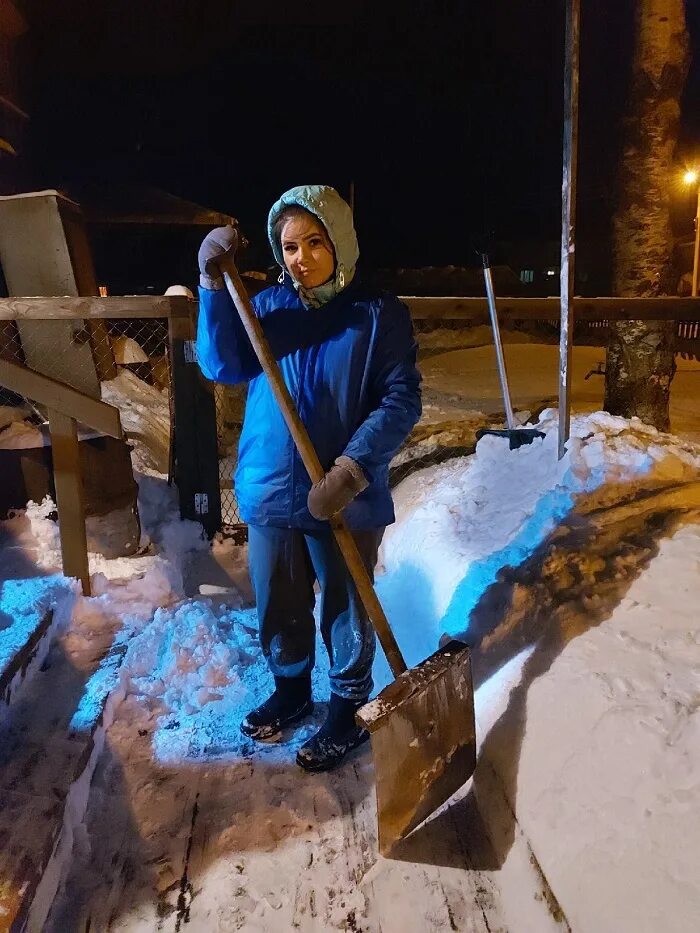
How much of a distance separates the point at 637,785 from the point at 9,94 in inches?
495

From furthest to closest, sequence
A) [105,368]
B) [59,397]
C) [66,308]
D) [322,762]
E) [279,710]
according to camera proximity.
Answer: [105,368] < [66,308] < [59,397] < [279,710] < [322,762]

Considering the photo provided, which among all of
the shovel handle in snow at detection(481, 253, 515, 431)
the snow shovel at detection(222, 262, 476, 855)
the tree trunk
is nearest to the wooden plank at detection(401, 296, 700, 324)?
the shovel handle in snow at detection(481, 253, 515, 431)

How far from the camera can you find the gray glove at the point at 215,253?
2.22 meters

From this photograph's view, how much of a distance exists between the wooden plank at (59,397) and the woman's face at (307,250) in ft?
5.70

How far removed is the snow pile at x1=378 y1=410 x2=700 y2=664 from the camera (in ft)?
10.1

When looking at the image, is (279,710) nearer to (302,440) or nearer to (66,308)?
(302,440)

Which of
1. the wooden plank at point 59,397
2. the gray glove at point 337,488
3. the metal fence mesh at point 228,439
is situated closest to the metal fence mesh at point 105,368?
the wooden plank at point 59,397

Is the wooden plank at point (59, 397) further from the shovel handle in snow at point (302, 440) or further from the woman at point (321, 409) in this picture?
the shovel handle in snow at point (302, 440)

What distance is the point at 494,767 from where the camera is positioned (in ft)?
7.07

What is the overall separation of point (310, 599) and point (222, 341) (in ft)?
3.69

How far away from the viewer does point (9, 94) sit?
1000 centimetres

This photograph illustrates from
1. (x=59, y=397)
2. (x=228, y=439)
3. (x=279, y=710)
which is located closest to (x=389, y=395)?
(x=279, y=710)

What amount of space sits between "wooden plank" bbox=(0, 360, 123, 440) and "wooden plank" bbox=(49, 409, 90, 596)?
73 millimetres

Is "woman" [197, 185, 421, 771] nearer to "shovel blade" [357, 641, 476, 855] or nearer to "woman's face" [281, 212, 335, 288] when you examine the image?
"woman's face" [281, 212, 335, 288]
